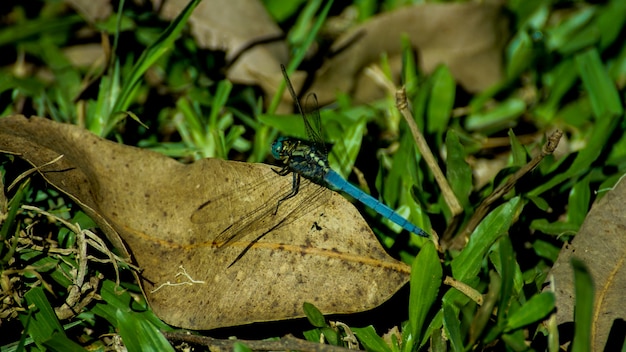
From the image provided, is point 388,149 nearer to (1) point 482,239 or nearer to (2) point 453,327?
(1) point 482,239

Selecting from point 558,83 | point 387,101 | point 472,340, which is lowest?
point 472,340

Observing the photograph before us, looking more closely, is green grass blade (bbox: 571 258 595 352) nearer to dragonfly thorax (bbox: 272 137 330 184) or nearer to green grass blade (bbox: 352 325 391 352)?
green grass blade (bbox: 352 325 391 352)

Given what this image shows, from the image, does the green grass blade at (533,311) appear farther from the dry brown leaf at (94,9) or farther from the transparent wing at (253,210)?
the dry brown leaf at (94,9)

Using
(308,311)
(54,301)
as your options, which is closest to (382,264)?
(308,311)

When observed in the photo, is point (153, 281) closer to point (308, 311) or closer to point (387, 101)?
point (308, 311)

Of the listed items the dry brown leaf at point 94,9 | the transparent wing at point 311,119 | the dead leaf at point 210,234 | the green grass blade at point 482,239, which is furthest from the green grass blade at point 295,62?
the green grass blade at point 482,239
